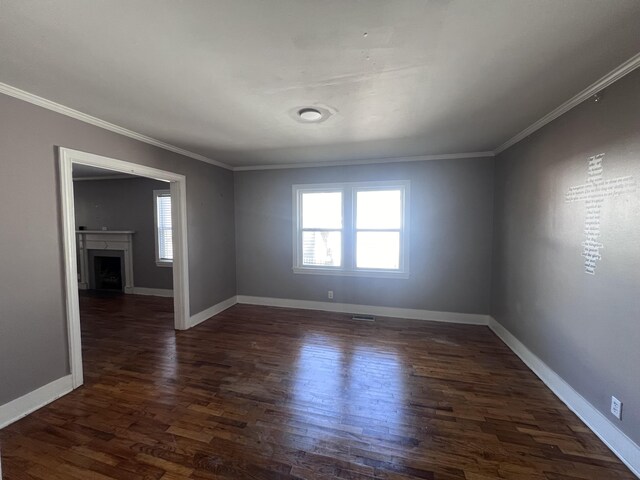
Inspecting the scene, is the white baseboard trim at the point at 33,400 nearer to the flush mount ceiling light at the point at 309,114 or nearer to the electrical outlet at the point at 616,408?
the flush mount ceiling light at the point at 309,114

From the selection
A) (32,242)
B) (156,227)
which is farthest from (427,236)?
(156,227)

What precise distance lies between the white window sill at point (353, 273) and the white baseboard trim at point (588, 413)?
1.73 m

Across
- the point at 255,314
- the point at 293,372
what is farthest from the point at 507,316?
the point at 255,314

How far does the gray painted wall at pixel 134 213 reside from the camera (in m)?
5.84

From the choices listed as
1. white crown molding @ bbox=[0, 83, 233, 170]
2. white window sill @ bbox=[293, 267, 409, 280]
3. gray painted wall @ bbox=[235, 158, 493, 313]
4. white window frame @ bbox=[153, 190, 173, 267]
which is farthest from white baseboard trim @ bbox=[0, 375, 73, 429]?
white window frame @ bbox=[153, 190, 173, 267]

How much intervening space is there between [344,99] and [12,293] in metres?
2.97

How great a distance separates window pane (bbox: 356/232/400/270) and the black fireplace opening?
5.34 meters

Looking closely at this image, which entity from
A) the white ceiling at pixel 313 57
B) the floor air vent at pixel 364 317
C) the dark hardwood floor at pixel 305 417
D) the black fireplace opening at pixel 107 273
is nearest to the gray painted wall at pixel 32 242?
the white ceiling at pixel 313 57

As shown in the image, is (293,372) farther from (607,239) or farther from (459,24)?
(459,24)

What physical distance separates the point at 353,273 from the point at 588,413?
302 centimetres

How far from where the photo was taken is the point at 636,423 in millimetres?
1688

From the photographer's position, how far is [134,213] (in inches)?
234

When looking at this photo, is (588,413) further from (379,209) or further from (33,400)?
(33,400)

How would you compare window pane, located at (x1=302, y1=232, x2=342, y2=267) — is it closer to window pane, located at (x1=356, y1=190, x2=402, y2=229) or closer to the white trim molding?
window pane, located at (x1=356, y1=190, x2=402, y2=229)
